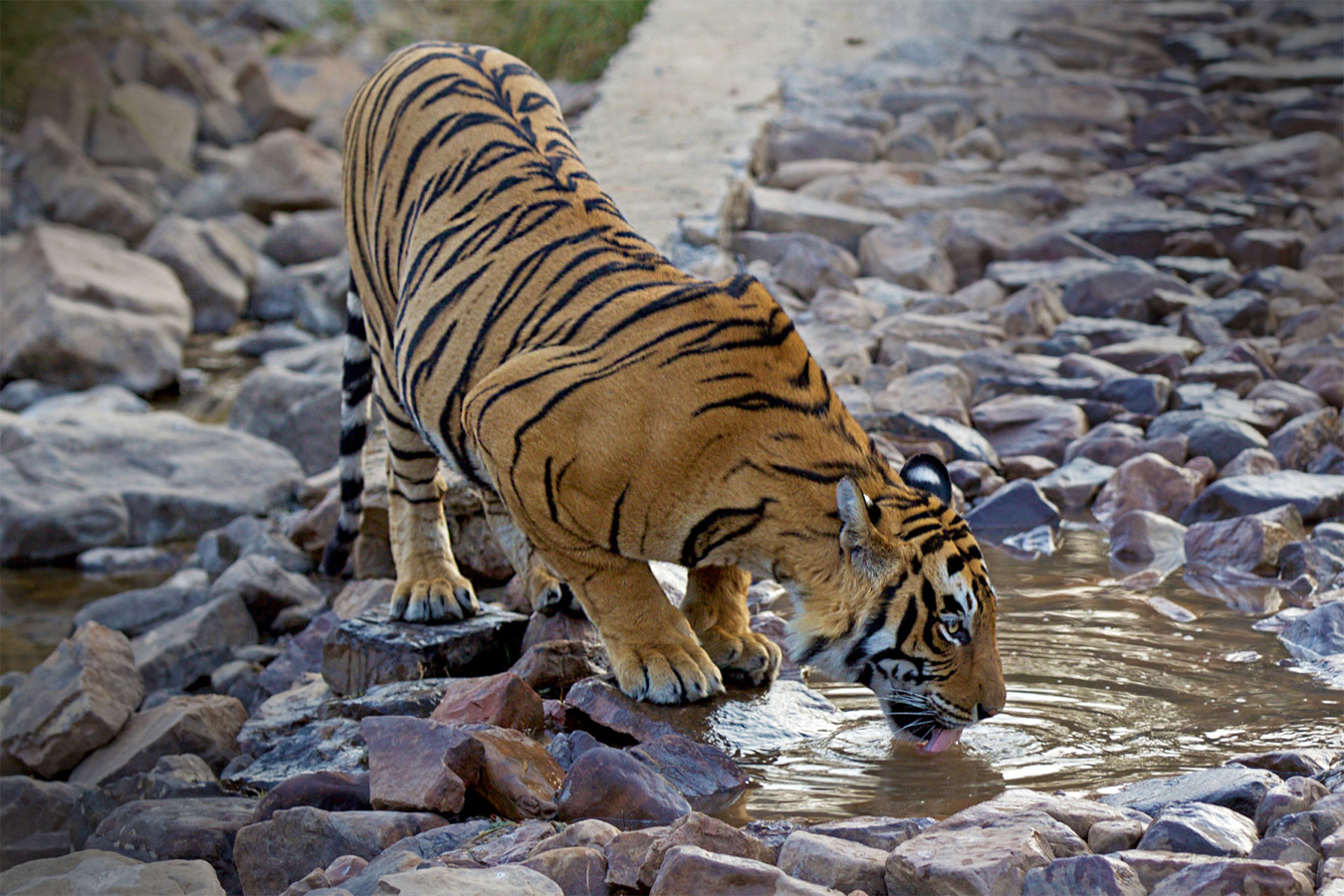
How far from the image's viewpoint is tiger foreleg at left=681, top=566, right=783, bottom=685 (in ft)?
12.1

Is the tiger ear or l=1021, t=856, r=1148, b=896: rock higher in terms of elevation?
the tiger ear

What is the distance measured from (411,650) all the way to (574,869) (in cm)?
156

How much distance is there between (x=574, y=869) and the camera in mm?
2561

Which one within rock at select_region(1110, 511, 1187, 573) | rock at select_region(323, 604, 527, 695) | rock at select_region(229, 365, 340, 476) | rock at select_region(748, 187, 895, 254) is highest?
rock at select_region(748, 187, 895, 254)

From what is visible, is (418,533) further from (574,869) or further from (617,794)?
(574,869)

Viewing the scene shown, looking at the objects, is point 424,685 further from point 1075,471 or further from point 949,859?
point 1075,471

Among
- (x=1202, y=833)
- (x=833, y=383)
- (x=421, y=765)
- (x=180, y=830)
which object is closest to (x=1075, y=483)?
(x=833, y=383)

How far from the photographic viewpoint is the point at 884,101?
35.7 ft

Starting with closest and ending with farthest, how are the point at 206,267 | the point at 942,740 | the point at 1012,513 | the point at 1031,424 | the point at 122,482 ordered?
the point at 942,740 < the point at 1012,513 < the point at 1031,424 < the point at 122,482 < the point at 206,267

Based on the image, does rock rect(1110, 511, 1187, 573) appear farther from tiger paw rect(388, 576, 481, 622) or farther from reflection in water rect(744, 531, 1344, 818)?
tiger paw rect(388, 576, 481, 622)

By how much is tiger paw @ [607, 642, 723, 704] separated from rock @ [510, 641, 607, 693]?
11.1 inches

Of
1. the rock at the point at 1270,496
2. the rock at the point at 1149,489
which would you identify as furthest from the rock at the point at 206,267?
the rock at the point at 1270,496

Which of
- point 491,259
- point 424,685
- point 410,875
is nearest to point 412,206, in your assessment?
point 491,259

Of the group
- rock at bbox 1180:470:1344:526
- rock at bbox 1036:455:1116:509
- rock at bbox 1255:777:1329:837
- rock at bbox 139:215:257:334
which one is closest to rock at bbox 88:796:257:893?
rock at bbox 1255:777:1329:837
